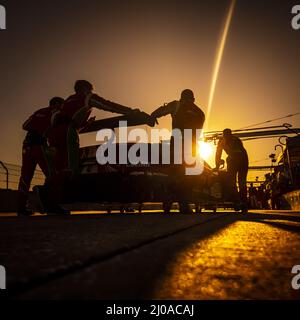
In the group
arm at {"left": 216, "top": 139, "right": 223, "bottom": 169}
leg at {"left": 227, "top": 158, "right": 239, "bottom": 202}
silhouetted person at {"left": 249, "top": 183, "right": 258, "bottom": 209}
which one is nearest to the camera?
arm at {"left": 216, "top": 139, "right": 223, "bottom": 169}

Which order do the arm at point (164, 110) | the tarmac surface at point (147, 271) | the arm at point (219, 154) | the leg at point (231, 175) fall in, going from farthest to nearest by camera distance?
the leg at point (231, 175)
the arm at point (219, 154)
the arm at point (164, 110)
the tarmac surface at point (147, 271)

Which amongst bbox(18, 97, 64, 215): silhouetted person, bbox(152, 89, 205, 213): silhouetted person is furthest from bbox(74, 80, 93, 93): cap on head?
bbox(152, 89, 205, 213): silhouetted person

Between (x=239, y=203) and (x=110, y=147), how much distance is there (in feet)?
11.0

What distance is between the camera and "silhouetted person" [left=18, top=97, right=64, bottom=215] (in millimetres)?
5270

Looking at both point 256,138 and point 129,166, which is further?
point 256,138

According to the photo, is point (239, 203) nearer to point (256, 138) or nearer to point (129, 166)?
point (129, 166)

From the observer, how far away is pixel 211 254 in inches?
52.1

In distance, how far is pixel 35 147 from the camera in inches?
212

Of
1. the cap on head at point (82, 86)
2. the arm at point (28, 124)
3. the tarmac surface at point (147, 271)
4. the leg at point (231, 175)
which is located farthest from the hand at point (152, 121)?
the tarmac surface at point (147, 271)

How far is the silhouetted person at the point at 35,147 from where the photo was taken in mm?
5270

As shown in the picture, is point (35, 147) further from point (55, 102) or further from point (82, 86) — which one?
point (82, 86)

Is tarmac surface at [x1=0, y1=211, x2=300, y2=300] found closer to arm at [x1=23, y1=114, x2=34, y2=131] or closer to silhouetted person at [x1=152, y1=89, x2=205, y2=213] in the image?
silhouetted person at [x1=152, y1=89, x2=205, y2=213]

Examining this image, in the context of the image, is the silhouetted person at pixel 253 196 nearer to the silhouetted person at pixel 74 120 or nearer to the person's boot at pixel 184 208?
the person's boot at pixel 184 208
